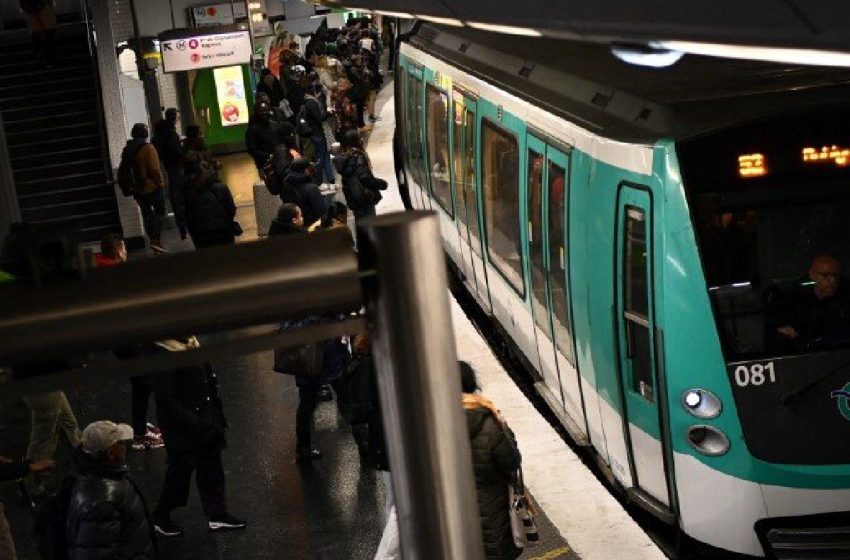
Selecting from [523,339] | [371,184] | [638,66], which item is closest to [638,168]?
[638,66]

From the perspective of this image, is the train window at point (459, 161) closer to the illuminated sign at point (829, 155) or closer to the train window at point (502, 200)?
the train window at point (502, 200)

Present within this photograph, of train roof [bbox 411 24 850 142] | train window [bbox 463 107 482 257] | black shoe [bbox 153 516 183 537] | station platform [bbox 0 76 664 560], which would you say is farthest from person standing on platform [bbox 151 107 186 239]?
black shoe [bbox 153 516 183 537]

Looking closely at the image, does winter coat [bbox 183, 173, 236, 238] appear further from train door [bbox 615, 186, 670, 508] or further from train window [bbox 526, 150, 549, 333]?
train door [bbox 615, 186, 670, 508]

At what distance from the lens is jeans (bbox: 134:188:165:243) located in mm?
20906

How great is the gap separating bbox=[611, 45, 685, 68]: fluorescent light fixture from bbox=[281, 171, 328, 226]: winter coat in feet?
26.3

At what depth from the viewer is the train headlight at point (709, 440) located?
8.14 m

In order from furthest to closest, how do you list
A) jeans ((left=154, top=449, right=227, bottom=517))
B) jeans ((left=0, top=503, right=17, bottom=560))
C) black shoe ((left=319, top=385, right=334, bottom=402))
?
black shoe ((left=319, top=385, right=334, bottom=402)) < jeans ((left=154, top=449, right=227, bottom=517)) < jeans ((left=0, top=503, right=17, bottom=560))

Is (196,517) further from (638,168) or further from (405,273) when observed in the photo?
(405,273)

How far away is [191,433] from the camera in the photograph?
30.8ft

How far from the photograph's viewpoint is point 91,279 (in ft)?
4.75

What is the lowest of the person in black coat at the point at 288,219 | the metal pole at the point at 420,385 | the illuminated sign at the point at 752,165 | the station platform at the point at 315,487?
the station platform at the point at 315,487

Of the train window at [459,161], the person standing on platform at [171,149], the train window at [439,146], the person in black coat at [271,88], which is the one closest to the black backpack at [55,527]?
the train window at [459,161]

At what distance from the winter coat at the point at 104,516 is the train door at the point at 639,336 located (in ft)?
9.54

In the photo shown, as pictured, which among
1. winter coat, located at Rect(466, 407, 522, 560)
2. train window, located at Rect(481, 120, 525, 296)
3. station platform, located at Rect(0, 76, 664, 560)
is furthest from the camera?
train window, located at Rect(481, 120, 525, 296)
